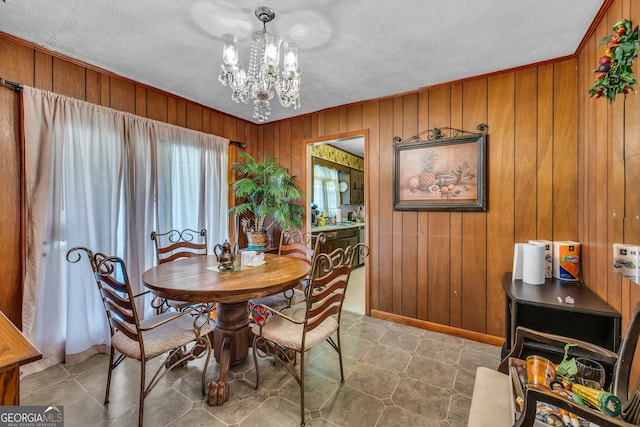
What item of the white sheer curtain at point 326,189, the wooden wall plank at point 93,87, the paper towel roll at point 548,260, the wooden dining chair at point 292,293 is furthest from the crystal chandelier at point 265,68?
the white sheer curtain at point 326,189

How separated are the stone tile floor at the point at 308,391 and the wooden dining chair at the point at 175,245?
1.96 ft

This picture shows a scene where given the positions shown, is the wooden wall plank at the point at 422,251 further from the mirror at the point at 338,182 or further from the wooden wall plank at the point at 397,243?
the mirror at the point at 338,182

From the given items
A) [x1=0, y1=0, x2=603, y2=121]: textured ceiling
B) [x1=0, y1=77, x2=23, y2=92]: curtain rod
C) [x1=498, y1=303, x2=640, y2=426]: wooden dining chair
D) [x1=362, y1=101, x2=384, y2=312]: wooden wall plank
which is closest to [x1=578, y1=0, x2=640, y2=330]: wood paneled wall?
[x1=0, y1=0, x2=603, y2=121]: textured ceiling

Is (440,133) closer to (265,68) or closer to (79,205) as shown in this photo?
(265,68)

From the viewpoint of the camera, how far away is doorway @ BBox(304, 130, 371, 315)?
327 cm

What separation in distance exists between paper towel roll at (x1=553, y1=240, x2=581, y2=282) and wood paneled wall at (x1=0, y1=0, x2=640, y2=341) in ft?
0.20

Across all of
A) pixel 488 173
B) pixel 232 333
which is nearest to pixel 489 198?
pixel 488 173

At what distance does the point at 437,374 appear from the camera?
2119 millimetres

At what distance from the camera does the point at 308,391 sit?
1.92m

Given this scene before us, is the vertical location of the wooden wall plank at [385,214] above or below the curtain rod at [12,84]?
below

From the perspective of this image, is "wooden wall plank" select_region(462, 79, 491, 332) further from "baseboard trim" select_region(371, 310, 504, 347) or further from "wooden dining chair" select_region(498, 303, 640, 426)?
"wooden dining chair" select_region(498, 303, 640, 426)

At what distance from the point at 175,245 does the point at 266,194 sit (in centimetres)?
124

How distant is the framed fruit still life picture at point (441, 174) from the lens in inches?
103

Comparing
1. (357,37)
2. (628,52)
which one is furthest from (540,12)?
(357,37)
